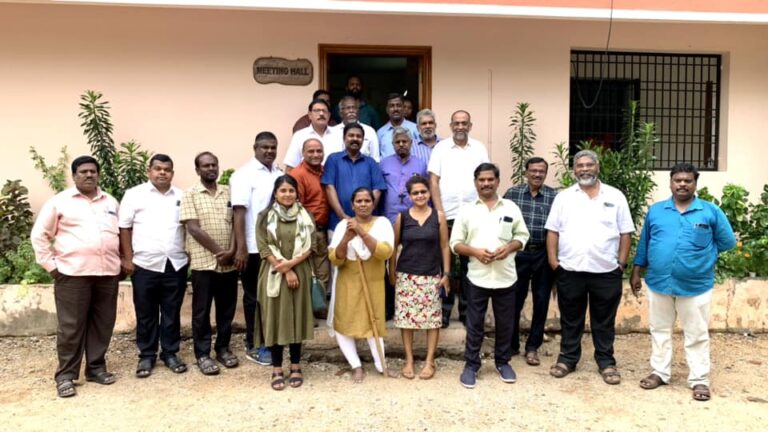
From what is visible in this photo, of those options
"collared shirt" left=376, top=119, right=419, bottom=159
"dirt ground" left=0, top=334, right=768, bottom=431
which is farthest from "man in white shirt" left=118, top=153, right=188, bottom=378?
"collared shirt" left=376, top=119, right=419, bottom=159

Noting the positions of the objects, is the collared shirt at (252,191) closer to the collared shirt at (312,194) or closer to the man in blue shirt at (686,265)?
the collared shirt at (312,194)

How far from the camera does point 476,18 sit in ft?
21.8

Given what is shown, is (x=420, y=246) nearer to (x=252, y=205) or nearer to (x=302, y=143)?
(x=252, y=205)

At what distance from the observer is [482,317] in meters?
4.30

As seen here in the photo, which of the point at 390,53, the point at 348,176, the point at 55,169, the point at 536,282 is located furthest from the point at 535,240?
the point at 55,169

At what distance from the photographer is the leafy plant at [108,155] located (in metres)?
5.93

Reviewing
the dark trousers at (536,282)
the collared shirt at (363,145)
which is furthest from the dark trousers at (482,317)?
the collared shirt at (363,145)

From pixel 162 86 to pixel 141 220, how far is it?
8.57 ft

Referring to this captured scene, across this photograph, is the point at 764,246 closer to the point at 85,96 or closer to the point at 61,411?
the point at 61,411

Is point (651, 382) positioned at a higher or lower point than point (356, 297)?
lower

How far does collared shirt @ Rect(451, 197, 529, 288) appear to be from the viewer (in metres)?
4.18

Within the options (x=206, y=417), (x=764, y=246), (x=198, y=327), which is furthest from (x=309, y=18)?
(x=764, y=246)

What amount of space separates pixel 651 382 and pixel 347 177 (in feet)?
9.00

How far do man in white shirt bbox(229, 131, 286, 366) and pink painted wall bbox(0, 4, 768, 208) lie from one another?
2.08 meters
